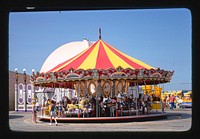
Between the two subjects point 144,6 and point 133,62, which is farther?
point 133,62

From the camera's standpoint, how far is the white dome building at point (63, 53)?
90.6ft

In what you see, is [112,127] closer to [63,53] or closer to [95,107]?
[95,107]

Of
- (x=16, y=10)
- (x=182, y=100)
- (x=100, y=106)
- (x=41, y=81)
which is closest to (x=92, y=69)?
(x=100, y=106)

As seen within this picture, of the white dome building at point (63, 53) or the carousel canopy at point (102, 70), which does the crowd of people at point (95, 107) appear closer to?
the carousel canopy at point (102, 70)

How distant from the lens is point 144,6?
4.29 metres

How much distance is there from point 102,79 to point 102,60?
1015mm

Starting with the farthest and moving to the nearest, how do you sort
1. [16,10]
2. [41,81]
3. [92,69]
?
[41,81], [92,69], [16,10]

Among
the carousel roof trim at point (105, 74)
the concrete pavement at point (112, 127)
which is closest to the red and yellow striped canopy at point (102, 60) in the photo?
the carousel roof trim at point (105, 74)

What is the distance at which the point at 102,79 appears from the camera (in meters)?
12.3

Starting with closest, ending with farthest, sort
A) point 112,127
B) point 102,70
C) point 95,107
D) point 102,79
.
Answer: point 112,127
point 102,70
point 102,79
point 95,107

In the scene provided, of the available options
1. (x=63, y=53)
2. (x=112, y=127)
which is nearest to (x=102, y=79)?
(x=112, y=127)
